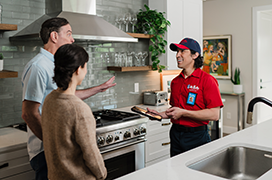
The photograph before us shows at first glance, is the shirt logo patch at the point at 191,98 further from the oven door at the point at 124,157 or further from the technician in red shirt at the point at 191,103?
the oven door at the point at 124,157

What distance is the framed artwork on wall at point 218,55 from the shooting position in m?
5.76

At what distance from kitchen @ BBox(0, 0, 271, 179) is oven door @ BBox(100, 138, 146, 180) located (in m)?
0.80

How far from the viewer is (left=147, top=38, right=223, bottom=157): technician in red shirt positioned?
214cm

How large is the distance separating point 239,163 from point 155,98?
2.09 metres

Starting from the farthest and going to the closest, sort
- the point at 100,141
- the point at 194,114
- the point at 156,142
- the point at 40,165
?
the point at 156,142, the point at 100,141, the point at 194,114, the point at 40,165

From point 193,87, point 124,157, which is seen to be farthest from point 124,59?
point 193,87

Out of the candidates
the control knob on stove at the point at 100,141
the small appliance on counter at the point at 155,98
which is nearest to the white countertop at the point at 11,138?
the control knob on stove at the point at 100,141

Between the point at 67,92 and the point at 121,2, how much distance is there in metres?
2.66

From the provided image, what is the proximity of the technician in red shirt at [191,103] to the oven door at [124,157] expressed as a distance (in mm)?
732

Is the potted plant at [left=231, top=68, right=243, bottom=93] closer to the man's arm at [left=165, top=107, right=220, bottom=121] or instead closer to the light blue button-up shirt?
the man's arm at [left=165, top=107, right=220, bottom=121]

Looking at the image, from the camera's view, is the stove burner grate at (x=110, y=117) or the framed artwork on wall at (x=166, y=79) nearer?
the stove burner grate at (x=110, y=117)

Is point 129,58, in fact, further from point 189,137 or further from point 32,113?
point 32,113

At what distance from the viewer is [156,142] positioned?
331 centimetres

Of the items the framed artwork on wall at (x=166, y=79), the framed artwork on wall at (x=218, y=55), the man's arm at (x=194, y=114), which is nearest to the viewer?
the man's arm at (x=194, y=114)
